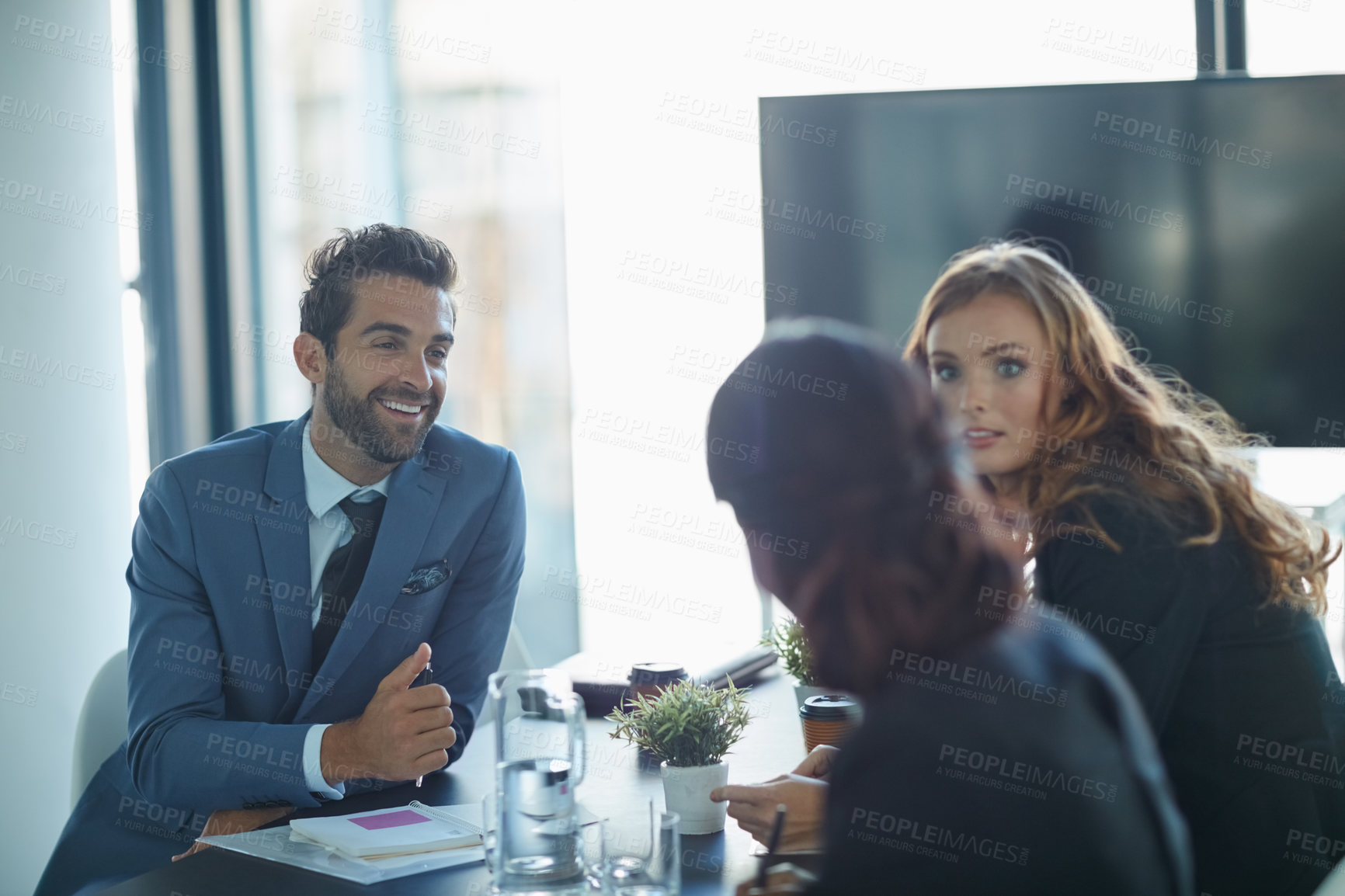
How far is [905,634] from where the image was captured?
82cm

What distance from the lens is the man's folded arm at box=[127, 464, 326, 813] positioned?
1700 mm

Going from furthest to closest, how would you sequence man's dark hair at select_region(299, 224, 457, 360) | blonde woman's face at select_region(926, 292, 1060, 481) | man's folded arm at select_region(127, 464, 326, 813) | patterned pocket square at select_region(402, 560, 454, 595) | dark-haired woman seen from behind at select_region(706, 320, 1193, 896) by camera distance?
1. man's dark hair at select_region(299, 224, 457, 360)
2. patterned pocket square at select_region(402, 560, 454, 595)
3. blonde woman's face at select_region(926, 292, 1060, 481)
4. man's folded arm at select_region(127, 464, 326, 813)
5. dark-haired woman seen from behind at select_region(706, 320, 1193, 896)

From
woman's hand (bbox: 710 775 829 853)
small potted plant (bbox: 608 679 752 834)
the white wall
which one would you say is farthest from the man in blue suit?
the white wall

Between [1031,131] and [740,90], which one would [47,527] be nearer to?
[740,90]

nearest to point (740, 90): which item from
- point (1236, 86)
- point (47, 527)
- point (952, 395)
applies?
point (1236, 86)

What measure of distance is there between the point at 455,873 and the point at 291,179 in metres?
2.66

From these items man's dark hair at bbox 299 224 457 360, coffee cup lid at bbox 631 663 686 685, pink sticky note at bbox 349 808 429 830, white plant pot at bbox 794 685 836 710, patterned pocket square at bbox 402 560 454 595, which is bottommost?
white plant pot at bbox 794 685 836 710

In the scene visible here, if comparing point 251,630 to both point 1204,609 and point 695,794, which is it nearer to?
point 695,794

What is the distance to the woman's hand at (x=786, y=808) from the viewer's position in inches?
49.7

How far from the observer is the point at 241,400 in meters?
3.42

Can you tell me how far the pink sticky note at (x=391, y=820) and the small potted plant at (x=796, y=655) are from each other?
73cm

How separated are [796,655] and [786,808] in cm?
74

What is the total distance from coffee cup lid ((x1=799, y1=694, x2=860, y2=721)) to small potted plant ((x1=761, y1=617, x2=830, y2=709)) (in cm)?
22

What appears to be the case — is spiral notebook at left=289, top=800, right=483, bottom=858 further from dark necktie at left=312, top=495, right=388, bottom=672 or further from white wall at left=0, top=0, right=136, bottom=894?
white wall at left=0, top=0, right=136, bottom=894
